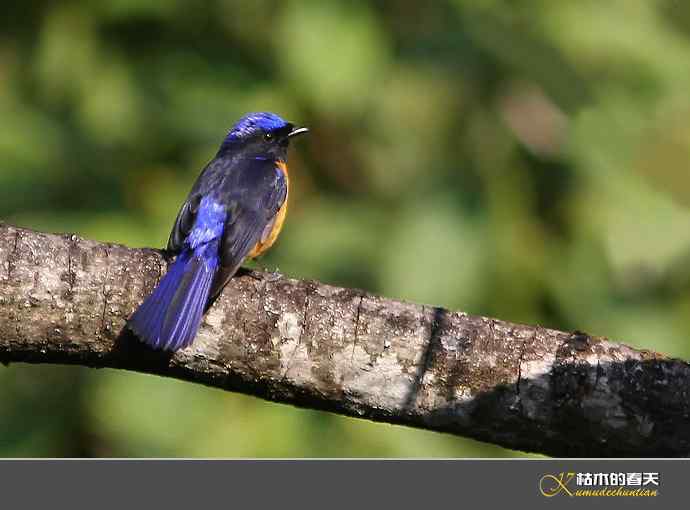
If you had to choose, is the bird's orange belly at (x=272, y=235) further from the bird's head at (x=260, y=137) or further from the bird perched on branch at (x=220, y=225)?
the bird's head at (x=260, y=137)

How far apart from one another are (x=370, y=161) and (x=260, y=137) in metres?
0.87

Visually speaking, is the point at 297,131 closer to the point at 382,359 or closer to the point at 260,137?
the point at 260,137

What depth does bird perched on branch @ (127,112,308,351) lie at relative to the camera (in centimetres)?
346

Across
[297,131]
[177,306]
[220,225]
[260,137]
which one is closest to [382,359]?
[177,306]

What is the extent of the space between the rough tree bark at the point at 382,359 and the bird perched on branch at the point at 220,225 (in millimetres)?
135

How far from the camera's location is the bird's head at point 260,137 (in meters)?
5.61

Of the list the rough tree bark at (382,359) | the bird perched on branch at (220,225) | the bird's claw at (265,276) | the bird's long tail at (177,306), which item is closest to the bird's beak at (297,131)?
the bird perched on branch at (220,225)

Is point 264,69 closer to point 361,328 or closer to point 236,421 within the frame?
point 236,421

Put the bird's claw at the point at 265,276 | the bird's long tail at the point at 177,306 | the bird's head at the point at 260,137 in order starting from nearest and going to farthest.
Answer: the bird's long tail at the point at 177,306
the bird's claw at the point at 265,276
the bird's head at the point at 260,137

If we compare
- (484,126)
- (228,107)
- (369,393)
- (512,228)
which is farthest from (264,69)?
(369,393)

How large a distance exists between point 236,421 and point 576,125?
1.98m

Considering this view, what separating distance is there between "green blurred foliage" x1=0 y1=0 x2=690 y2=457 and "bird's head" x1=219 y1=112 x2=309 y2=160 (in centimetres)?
31

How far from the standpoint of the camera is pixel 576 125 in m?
4.77

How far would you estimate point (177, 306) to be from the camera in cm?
359
